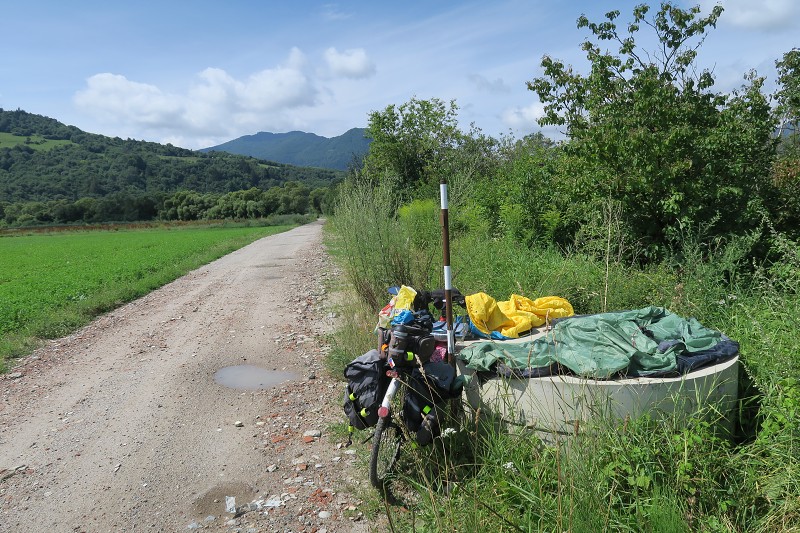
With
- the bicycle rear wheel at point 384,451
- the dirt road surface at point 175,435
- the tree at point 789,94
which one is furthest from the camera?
the tree at point 789,94

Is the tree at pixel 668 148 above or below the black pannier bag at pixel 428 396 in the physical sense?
above

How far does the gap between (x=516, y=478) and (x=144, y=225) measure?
72201mm

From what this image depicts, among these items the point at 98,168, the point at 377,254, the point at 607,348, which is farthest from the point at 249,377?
the point at 98,168

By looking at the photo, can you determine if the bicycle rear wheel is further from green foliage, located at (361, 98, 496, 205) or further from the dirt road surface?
green foliage, located at (361, 98, 496, 205)

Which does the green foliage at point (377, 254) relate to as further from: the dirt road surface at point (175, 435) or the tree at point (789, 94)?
the tree at point (789, 94)

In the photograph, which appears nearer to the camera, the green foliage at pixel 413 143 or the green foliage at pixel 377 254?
the green foliage at pixel 377 254

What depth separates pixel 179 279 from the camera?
15117 mm

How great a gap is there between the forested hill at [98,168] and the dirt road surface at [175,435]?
315ft

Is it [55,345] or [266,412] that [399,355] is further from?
[55,345]

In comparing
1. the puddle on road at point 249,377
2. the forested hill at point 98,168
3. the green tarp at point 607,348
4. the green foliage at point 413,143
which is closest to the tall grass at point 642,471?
the green tarp at point 607,348

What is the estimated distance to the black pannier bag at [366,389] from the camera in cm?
360

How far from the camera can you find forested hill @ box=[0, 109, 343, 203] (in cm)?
10488

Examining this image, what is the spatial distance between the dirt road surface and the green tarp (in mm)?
1438

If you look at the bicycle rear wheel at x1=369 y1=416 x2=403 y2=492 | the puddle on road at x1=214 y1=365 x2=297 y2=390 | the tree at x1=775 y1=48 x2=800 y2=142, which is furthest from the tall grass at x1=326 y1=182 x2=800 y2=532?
the tree at x1=775 y1=48 x2=800 y2=142
